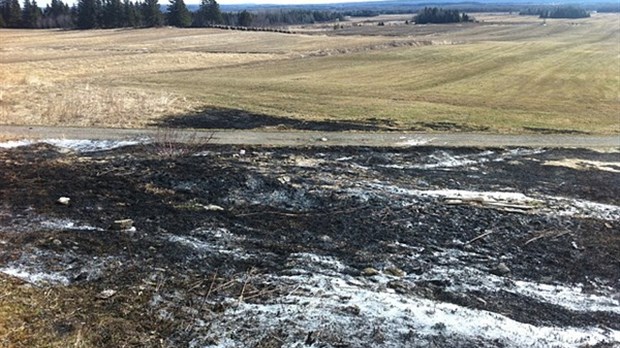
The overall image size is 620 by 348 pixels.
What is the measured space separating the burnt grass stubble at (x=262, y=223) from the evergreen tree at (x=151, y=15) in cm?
9698

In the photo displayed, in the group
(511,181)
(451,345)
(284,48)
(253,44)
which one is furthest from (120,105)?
(253,44)

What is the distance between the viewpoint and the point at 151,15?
106m

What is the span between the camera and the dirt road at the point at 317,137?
18531mm

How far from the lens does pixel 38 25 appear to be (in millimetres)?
110250

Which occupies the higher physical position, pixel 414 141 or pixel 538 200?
pixel 414 141

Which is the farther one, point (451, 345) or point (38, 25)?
point (38, 25)

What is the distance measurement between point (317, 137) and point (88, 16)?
3909 inches

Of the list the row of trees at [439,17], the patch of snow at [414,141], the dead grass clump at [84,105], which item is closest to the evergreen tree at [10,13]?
the dead grass clump at [84,105]

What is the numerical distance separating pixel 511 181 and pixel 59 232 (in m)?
11.4

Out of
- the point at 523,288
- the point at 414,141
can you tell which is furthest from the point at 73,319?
the point at 414,141

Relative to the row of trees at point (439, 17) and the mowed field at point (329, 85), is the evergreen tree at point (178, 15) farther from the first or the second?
the row of trees at point (439, 17)

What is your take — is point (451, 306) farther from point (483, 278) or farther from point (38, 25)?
point (38, 25)

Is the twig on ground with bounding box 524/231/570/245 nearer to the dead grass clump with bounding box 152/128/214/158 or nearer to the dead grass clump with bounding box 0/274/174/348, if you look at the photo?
the dead grass clump with bounding box 0/274/174/348

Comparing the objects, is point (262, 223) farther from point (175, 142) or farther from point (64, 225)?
point (175, 142)
